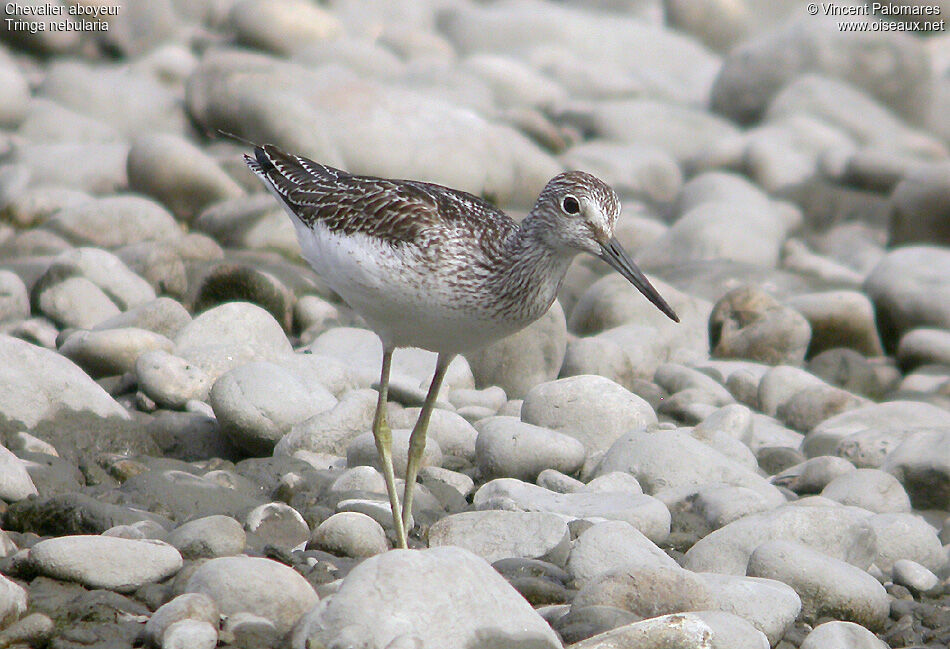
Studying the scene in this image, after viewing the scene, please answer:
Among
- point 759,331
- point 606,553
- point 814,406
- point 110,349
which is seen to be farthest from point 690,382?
point 110,349

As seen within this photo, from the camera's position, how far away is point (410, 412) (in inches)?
290

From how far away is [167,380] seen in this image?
7.14 m

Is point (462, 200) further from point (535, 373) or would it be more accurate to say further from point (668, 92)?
point (668, 92)

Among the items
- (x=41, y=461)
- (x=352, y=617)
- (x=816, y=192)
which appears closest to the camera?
(x=352, y=617)

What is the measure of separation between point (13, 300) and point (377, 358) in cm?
263

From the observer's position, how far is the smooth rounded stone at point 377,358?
8211 millimetres

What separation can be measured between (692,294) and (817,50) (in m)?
9.44

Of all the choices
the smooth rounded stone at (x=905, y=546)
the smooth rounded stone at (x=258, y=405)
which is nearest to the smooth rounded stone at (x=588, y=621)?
the smooth rounded stone at (x=905, y=546)

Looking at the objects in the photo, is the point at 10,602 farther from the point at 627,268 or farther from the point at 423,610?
the point at 627,268

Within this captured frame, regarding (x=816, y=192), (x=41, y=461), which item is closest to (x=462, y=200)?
(x=41, y=461)

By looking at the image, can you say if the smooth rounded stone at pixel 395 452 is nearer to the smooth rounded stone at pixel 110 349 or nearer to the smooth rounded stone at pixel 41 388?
the smooth rounded stone at pixel 41 388

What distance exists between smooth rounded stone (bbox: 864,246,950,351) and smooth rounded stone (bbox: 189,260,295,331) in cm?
565

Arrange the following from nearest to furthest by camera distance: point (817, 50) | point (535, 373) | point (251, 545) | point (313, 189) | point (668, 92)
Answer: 1. point (251, 545)
2. point (313, 189)
3. point (535, 373)
4. point (817, 50)
5. point (668, 92)

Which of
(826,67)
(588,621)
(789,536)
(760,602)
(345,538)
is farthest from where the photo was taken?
(826,67)
